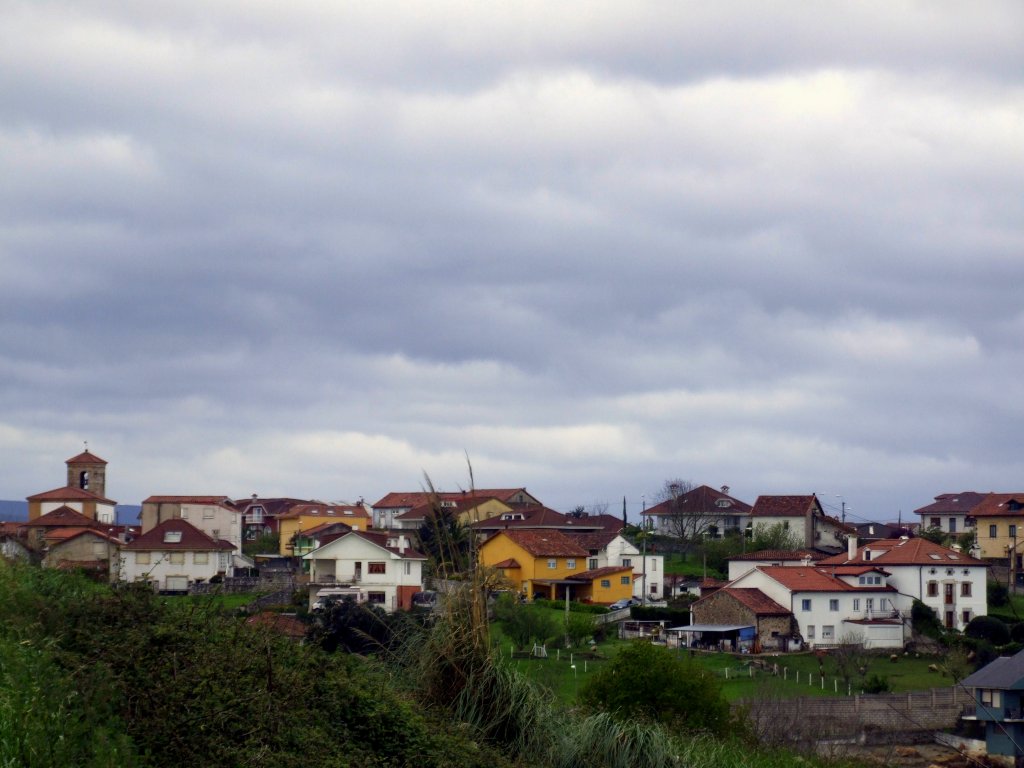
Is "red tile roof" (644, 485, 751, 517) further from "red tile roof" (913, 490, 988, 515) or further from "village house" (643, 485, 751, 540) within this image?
"red tile roof" (913, 490, 988, 515)

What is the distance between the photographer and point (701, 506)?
3457 inches

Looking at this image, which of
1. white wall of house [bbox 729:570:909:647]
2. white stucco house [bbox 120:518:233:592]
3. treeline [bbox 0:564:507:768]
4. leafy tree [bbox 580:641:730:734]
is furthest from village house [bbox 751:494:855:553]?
treeline [bbox 0:564:507:768]

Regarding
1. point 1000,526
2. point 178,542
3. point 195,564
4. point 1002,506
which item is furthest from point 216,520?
point 1002,506

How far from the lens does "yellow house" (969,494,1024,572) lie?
234 ft

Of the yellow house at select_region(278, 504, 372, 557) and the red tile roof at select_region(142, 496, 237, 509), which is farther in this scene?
the yellow house at select_region(278, 504, 372, 557)

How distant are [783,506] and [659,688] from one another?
194 feet

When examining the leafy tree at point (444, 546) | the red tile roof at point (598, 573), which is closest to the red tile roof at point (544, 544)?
the red tile roof at point (598, 573)

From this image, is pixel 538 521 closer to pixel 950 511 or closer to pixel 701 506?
pixel 701 506

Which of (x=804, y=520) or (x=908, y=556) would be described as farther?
(x=804, y=520)

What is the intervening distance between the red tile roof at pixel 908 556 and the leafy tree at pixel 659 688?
37.6m

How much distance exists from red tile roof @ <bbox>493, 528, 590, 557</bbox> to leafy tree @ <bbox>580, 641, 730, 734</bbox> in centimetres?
3981

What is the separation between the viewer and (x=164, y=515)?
7188 centimetres

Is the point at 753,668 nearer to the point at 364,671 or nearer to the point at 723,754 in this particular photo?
the point at 723,754

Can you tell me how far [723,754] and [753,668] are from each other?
3342 cm
